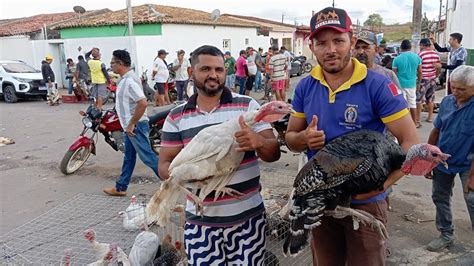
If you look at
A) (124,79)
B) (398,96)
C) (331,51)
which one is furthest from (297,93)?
(124,79)

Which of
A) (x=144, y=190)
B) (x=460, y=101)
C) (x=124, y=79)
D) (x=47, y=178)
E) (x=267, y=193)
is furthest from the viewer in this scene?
(x=47, y=178)

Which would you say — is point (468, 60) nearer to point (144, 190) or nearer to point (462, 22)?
point (462, 22)

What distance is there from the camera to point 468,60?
828cm

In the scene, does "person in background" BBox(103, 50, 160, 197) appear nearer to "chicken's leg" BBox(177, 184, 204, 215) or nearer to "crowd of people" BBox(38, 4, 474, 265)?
"crowd of people" BBox(38, 4, 474, 265)

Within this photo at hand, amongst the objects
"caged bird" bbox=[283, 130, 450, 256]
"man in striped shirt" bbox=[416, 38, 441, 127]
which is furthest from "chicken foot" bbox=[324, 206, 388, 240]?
"man in striped shirt" bbox=[416, 38, 441, 127]

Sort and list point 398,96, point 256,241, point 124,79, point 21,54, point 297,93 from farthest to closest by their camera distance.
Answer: point 21,54 → point 124,79 → point 256,241 → point 297,93 → point 398,96

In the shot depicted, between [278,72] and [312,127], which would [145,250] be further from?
[278,72]

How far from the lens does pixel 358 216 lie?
71.6 inches

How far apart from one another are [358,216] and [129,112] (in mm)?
3783

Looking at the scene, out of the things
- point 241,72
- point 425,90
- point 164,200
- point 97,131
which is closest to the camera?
point 164,200

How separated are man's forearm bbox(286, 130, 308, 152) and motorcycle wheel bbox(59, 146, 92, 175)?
504cm

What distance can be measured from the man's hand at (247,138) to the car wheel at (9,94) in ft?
51.3

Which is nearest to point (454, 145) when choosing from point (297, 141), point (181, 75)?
point (297, 141)

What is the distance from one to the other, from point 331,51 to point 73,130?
351 inches
